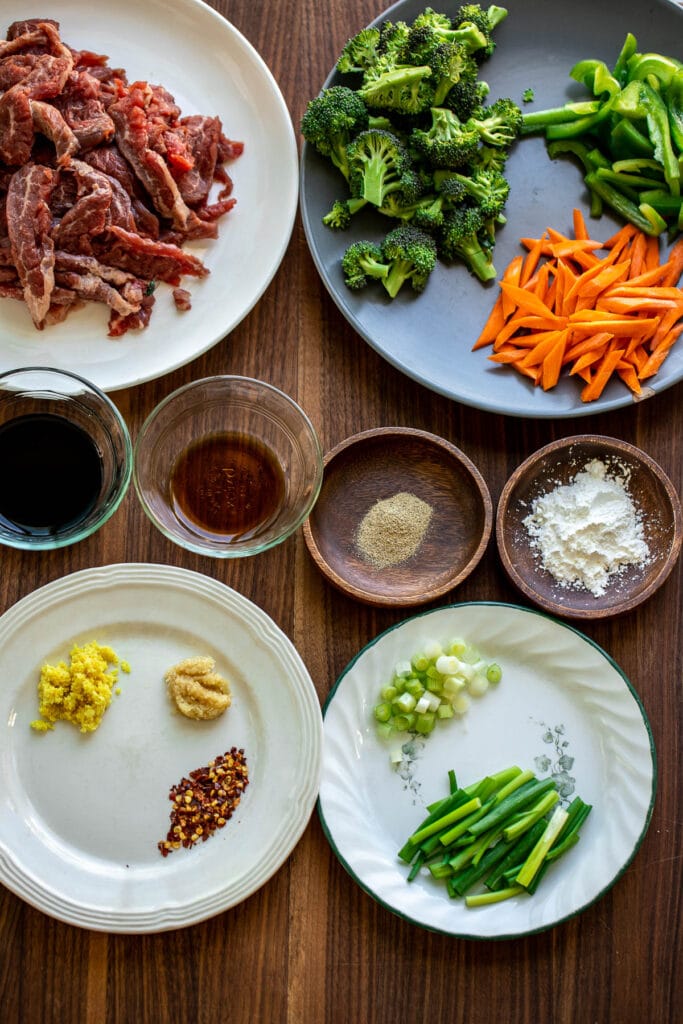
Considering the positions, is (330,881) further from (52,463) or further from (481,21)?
(481,21)

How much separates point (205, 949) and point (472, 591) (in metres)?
1.11

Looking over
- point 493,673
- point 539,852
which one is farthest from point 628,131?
point 539,852

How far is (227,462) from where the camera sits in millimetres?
2295

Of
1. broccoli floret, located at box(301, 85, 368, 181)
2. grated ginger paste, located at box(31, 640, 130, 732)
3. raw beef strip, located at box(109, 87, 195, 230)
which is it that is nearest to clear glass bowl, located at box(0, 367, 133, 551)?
grated ginger paste, located at box(31, 640, 130, 732)

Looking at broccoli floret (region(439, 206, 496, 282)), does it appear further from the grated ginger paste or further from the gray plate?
the grated ginger paste

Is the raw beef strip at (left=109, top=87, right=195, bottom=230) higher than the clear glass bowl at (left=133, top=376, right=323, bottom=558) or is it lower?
higher

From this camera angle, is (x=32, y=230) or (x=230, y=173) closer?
(x=32, y=230)

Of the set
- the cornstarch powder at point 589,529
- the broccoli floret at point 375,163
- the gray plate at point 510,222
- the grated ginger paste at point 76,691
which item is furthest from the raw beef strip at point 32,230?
the cornstarch powder at point 589,529

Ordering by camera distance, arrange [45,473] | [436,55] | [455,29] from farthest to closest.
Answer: [455,29] < [436,55] < [45,473]

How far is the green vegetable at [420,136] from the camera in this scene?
7.46 feet

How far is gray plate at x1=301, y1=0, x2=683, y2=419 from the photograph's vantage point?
7.65ft

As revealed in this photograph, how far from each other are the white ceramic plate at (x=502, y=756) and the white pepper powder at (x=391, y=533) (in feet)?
0.57

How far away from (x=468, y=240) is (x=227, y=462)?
32.5 inches

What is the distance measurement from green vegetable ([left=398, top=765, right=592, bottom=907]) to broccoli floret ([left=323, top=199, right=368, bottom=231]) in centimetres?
141
